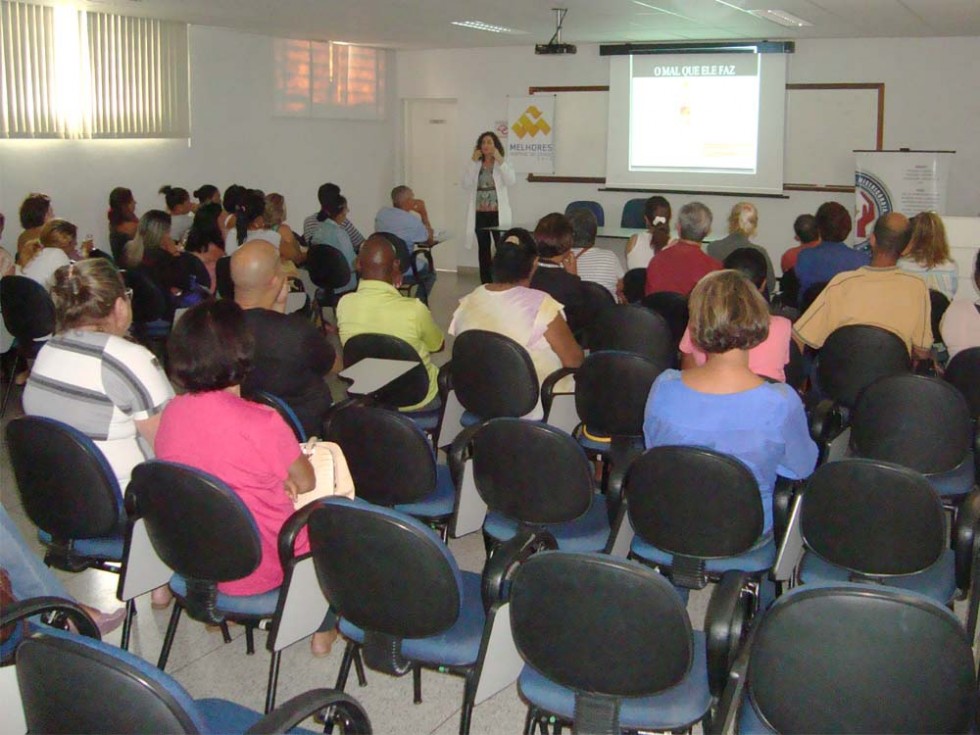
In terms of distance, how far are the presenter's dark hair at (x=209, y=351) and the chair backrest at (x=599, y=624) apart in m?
1.09

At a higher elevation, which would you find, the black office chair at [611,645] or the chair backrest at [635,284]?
the chair backrest at [635,284]

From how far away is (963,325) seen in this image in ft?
14.6

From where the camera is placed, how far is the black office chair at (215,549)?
8.35 feet

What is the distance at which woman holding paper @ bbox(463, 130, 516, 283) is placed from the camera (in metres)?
10.6

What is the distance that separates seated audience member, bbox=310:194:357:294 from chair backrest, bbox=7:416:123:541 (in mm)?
5338

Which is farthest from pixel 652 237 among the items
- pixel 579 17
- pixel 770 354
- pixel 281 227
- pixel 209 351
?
pixel 209 351

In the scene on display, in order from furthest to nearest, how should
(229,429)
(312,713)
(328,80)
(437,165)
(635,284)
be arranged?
(437,165) < (328,80) < (635,284) < (229,429) < (312,713)

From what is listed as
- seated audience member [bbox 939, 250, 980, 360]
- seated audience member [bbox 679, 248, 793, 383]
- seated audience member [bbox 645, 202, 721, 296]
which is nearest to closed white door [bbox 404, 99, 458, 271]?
seated audience member [bbox 645, 202, 721, 296]

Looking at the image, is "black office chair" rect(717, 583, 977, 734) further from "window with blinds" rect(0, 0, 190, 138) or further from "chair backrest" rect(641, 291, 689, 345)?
"window with blinds" rect(0, 0, 190, 138)

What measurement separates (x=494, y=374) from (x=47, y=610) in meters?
2.37

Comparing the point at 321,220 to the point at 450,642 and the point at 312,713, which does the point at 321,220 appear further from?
the point at 312,713

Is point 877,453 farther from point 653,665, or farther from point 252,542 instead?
point 252,542

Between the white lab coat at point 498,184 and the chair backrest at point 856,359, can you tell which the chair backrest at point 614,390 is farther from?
the white lab coat at point 498,184

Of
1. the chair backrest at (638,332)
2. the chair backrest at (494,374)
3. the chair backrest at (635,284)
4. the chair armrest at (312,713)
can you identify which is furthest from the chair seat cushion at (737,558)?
the chair backrest at (635,284)
